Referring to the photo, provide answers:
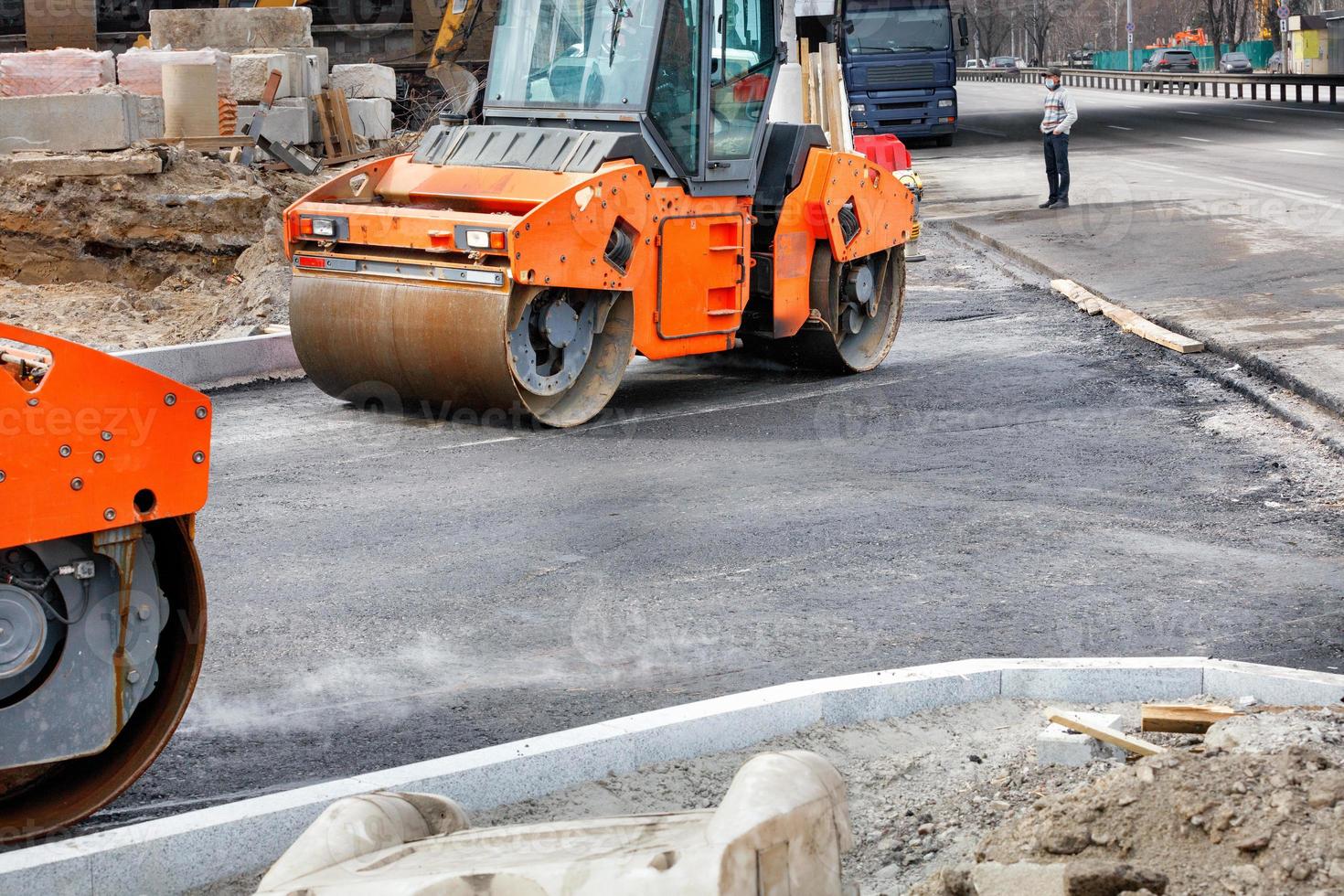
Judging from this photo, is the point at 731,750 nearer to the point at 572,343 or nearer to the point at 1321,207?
the point at 572,343

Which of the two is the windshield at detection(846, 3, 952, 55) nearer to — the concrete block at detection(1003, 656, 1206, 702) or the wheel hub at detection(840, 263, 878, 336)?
the wheel hub at detection(840, 263, 878, 336)

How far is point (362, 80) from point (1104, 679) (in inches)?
689

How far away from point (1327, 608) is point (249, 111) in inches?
598

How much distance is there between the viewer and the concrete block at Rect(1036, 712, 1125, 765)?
4180 millimetres

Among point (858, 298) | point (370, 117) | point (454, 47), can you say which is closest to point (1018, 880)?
point (858, 298)

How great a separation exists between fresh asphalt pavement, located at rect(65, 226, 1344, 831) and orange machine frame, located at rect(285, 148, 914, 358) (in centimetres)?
68

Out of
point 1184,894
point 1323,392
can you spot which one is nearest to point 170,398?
point 1184,894

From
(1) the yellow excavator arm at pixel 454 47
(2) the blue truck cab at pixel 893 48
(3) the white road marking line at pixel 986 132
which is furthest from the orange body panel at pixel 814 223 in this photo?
(3) the white road marking line at pixel 986 132

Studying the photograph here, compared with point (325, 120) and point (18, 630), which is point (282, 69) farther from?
point (18, 630)

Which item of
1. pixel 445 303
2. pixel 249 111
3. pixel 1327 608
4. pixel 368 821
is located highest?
pixel 249 111

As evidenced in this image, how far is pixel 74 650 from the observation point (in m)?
3.82

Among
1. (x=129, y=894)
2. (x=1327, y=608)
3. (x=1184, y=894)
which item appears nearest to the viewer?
(x=1184, y=894)

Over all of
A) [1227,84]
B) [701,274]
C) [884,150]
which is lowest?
[701,274]

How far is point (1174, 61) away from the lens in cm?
8350
